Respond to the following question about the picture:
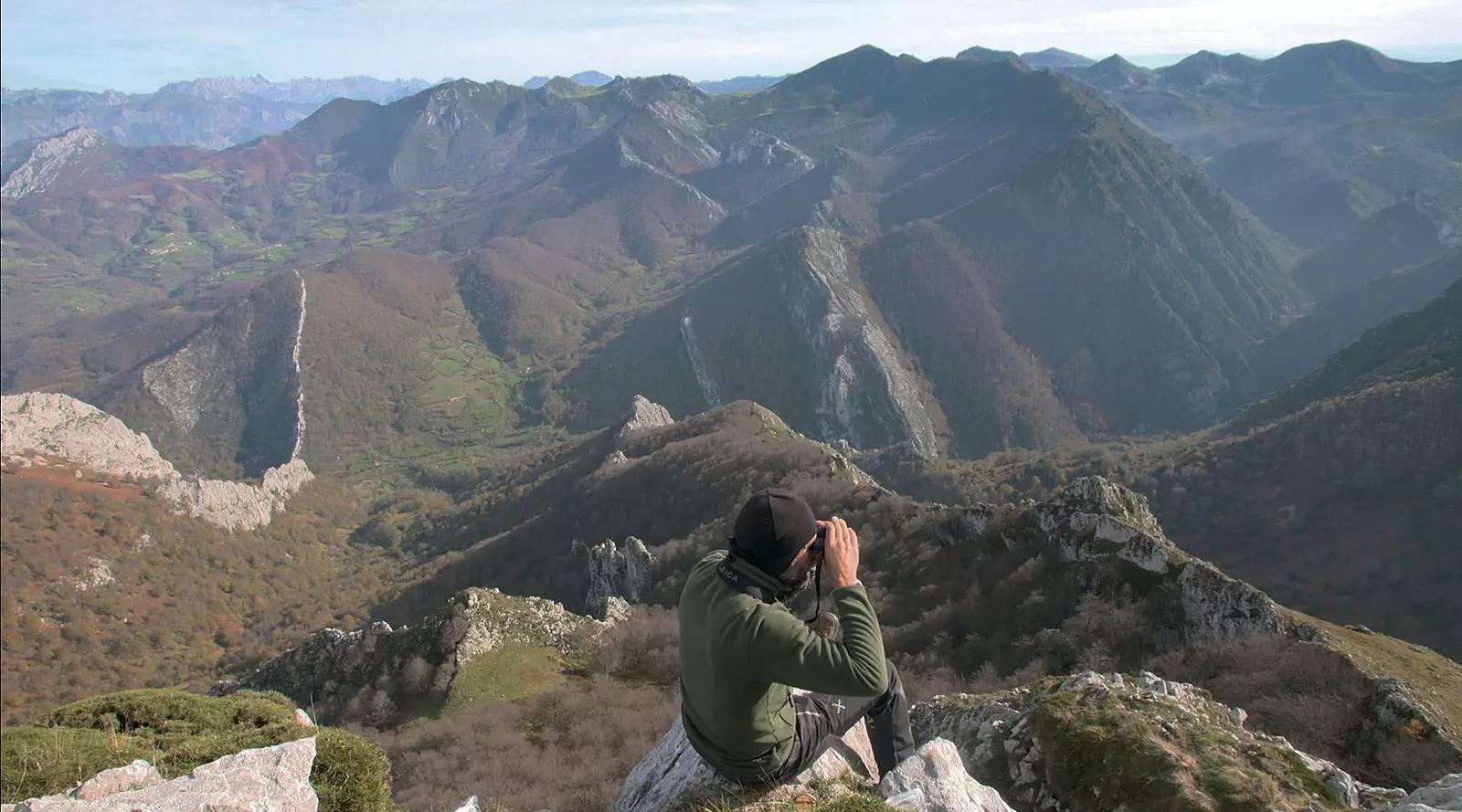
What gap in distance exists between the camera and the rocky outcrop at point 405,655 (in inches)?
1357

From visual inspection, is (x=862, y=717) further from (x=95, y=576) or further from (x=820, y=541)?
(x=95, y=576)

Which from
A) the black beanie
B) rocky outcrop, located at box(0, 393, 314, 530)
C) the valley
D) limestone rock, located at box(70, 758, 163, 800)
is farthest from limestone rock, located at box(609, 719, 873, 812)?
rocky outcrop, located at box(0, 393, 314, 530)

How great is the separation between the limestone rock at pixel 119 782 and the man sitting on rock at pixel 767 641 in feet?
24.0

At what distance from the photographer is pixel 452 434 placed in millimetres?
185250

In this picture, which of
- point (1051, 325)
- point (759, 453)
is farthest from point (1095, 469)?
point (1051, 325)

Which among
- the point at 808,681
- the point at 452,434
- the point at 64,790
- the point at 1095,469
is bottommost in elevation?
the point at 452,434

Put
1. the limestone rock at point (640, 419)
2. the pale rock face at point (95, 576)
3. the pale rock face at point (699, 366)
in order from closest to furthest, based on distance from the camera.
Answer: the pale rock face at point (95, 576) < the limestone rock at point (640, 419) < the pale rock face at point (699, 366)

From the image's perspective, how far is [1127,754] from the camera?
10523 millimetres

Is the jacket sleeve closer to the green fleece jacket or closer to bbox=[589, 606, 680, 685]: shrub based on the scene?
the green fleece jacket

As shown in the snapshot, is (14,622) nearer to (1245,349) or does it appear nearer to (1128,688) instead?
(1128,688)

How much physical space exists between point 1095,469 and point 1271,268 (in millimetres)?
149000

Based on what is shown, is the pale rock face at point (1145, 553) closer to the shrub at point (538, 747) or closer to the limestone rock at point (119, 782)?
the shrub at point (538, 747)

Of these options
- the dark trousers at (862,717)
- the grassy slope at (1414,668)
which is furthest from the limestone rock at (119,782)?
the grassy slope at (1414,668)

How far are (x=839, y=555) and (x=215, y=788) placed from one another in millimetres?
7532
